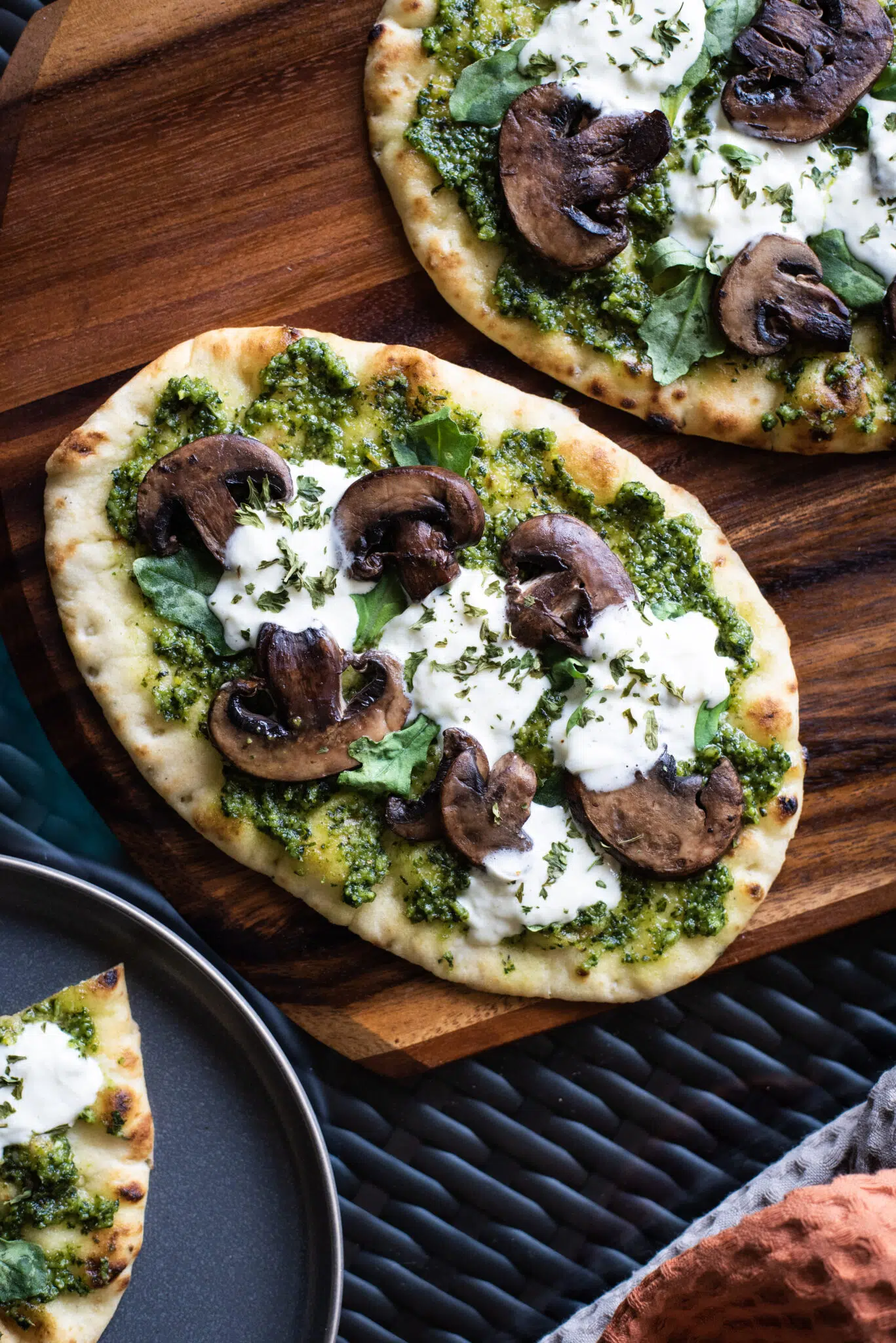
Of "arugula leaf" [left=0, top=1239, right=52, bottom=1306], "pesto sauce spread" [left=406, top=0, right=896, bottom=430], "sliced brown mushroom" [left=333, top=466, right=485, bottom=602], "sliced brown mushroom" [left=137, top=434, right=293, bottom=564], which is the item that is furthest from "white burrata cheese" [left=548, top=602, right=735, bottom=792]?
"arugula leaf" [left=0, top=1239, right=52, bottom=1306]

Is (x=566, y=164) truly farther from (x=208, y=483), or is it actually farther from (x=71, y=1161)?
(x=71, y=1161)

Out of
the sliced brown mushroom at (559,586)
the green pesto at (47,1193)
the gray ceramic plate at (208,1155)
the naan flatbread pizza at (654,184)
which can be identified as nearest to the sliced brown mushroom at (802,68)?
the naan flatbread pizza at (654,184)

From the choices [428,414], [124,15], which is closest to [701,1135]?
[428,414]

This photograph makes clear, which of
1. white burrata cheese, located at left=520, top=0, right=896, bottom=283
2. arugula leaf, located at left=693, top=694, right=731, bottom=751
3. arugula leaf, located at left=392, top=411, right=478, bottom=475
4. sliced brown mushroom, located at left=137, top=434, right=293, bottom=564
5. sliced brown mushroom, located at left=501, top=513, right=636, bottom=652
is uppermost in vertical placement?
white burrata cheese, located at left=520, top=0, right=896, bottom=283

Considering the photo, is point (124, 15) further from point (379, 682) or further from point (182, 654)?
point (379, 682)

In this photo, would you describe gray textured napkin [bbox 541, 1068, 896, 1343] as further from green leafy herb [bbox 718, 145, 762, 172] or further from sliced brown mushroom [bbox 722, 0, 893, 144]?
sliced brown mushroom [bbox 722, 0, 893, 144]

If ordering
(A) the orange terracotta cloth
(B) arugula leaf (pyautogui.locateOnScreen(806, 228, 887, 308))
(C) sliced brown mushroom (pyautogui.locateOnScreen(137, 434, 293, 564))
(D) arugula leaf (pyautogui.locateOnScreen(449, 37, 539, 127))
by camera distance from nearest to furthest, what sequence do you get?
(A) the orange terracotta cloth, (C) sliced brown mushroom (pyautogui.locateOnScreen(137, 434, 293, 564)), (D) arugula leaf (pyautogui.locateOnScreen(449, 37, 539, 127)), (B) arugula leaf (pyautogui.locateOnScreen(806, 228, 887, 308))

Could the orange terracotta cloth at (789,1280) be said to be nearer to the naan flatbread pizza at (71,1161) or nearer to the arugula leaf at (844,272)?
the naan flatbread pizza at (71,1161)
